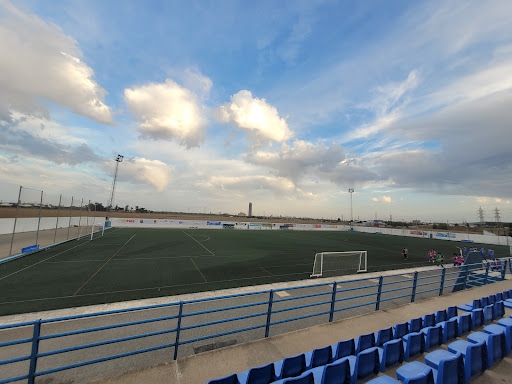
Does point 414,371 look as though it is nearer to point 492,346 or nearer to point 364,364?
point 364,364

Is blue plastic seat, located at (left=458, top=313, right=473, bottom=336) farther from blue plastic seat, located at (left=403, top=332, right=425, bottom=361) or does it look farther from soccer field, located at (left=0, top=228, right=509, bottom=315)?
soccer field, located at (left=0, top=228, right=509, bottom=315)

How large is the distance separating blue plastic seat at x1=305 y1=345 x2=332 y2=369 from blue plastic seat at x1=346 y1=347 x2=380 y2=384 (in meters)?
0.45

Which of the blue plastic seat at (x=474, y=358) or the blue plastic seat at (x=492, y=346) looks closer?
the blue plastic seat at (x=474, y=358)

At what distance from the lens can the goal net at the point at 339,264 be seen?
1596 centimetres

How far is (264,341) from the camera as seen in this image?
18.2ft

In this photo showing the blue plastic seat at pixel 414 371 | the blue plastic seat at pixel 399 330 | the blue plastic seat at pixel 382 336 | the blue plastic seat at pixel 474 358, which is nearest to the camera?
the blue plastic seat at pixel 414 371

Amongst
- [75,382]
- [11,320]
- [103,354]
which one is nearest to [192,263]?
[11,320]

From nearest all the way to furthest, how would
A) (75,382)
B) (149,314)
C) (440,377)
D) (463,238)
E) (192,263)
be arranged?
(440,377) → (75,382) → (149,314) → (192,263) → (463,238)

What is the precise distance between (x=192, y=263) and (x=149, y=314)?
931cm

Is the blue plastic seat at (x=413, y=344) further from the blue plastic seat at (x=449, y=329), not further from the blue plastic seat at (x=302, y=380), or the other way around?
the blue plastic seat at (x=302, y=380)

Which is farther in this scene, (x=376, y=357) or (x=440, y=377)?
(x=376, y=357)

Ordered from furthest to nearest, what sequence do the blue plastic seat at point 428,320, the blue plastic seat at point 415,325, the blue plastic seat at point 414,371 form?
the blue plastic seat at point 428,320, the blue plastic seat at point 415,325, the blue plastic seat at point 414,371

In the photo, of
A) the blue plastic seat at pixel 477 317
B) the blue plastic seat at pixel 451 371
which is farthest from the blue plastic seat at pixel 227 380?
the blue plastic seat at pixel 477 317

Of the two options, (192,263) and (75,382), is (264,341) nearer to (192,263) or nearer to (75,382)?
(75,382)
